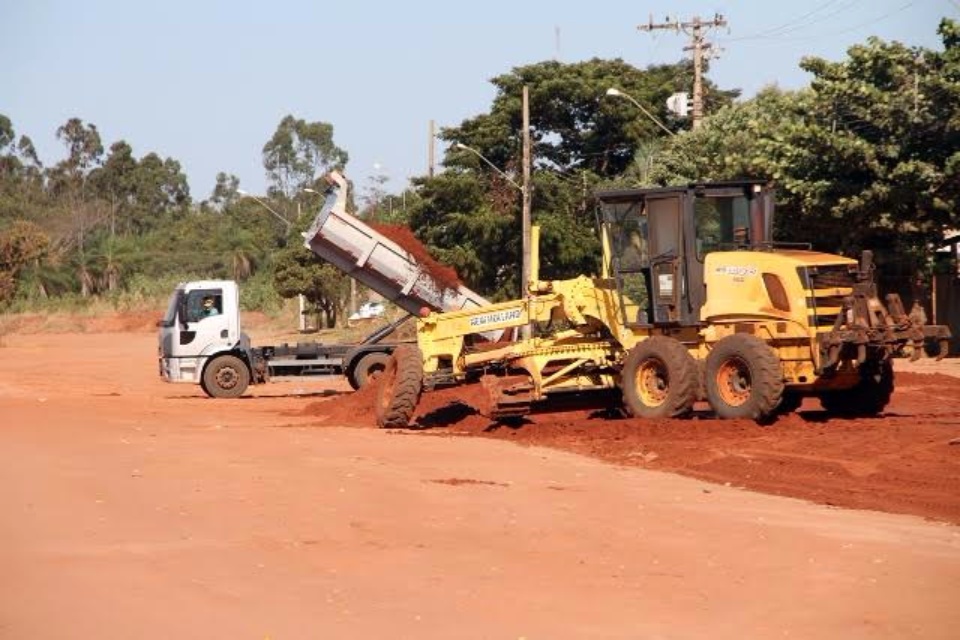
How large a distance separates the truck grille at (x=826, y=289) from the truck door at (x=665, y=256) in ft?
5.91

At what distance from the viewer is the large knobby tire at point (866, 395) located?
752 inches

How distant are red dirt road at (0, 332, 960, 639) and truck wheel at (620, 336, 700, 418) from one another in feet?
1.24

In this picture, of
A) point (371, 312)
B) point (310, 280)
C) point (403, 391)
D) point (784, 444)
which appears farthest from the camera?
point (310, 280)

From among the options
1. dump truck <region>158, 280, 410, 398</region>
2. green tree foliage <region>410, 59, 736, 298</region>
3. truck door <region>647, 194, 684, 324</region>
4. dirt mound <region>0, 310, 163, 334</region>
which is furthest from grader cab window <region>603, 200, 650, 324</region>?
dirt mound <region>0, 310, 163, 334</region>

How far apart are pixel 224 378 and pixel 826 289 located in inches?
588

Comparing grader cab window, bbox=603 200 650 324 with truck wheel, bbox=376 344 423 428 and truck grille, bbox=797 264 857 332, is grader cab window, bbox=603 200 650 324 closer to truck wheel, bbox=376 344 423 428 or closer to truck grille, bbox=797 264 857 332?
truck grille, bbox=797 264 857 332

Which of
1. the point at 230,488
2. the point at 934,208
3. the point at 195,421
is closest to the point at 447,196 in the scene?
the point at 934,208

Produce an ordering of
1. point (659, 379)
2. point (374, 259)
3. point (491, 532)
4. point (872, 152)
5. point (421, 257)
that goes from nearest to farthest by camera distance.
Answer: point (491, 532), point (659, 379), point (374, 259), point (421, 257), point (872, 152)

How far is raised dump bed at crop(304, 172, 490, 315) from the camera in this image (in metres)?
28.0

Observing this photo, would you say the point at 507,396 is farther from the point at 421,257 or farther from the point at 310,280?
the point at 310,280

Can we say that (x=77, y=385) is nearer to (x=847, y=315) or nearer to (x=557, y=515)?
(x=847, y=315)

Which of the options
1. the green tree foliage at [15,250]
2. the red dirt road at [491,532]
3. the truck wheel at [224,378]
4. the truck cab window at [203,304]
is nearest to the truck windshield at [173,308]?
the truck cab window at [203,304]

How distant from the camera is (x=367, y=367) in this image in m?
28.7

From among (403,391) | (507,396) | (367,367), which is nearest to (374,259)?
(367,367)
